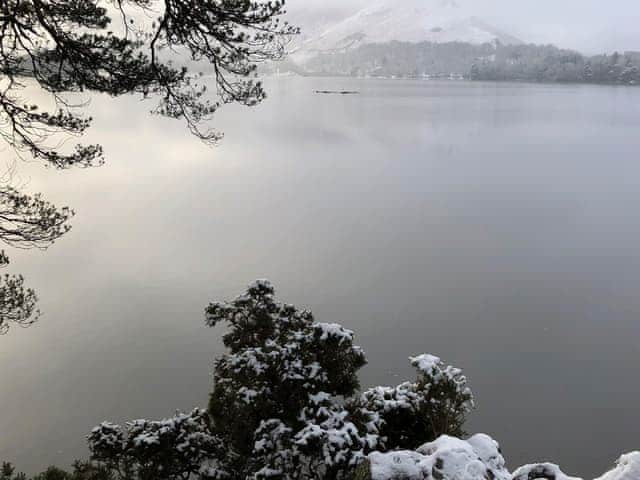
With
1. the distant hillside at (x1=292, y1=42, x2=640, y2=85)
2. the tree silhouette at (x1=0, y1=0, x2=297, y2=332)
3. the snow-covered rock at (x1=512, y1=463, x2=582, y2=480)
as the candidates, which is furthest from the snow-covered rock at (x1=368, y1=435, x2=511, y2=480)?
the distant hillside at (x1=292, y1=42, x2=640, y2=85)

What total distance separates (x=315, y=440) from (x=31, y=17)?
4139 millimetres

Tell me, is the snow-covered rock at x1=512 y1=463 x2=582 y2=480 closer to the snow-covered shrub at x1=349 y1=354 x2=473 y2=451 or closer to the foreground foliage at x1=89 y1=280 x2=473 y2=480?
the foreground foliage at x1=89 y1=280 x2=473 y2=480

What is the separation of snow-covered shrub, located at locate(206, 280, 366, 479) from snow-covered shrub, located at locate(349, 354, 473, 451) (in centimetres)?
39

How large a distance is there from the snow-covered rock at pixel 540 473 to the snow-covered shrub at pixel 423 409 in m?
1.52

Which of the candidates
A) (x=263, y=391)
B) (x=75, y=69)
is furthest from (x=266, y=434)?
(x=75, y=69)

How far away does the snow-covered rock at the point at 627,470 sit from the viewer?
96.0 inches

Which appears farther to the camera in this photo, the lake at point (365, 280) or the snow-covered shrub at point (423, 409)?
the lake at point (365, 280)

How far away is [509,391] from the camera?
7.35 metres

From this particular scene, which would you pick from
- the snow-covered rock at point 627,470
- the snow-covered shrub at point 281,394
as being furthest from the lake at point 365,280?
the snow-covered rock at point 627,470

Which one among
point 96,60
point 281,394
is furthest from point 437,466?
point 96,60

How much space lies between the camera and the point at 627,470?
8.09 ft

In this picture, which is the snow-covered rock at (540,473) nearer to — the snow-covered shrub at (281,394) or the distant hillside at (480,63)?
the snow-covered shrub at (281,394)

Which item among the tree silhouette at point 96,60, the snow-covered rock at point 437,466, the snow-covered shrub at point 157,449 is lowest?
the snow-covered shrub at point 157,449

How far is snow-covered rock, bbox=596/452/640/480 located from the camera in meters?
2.44
